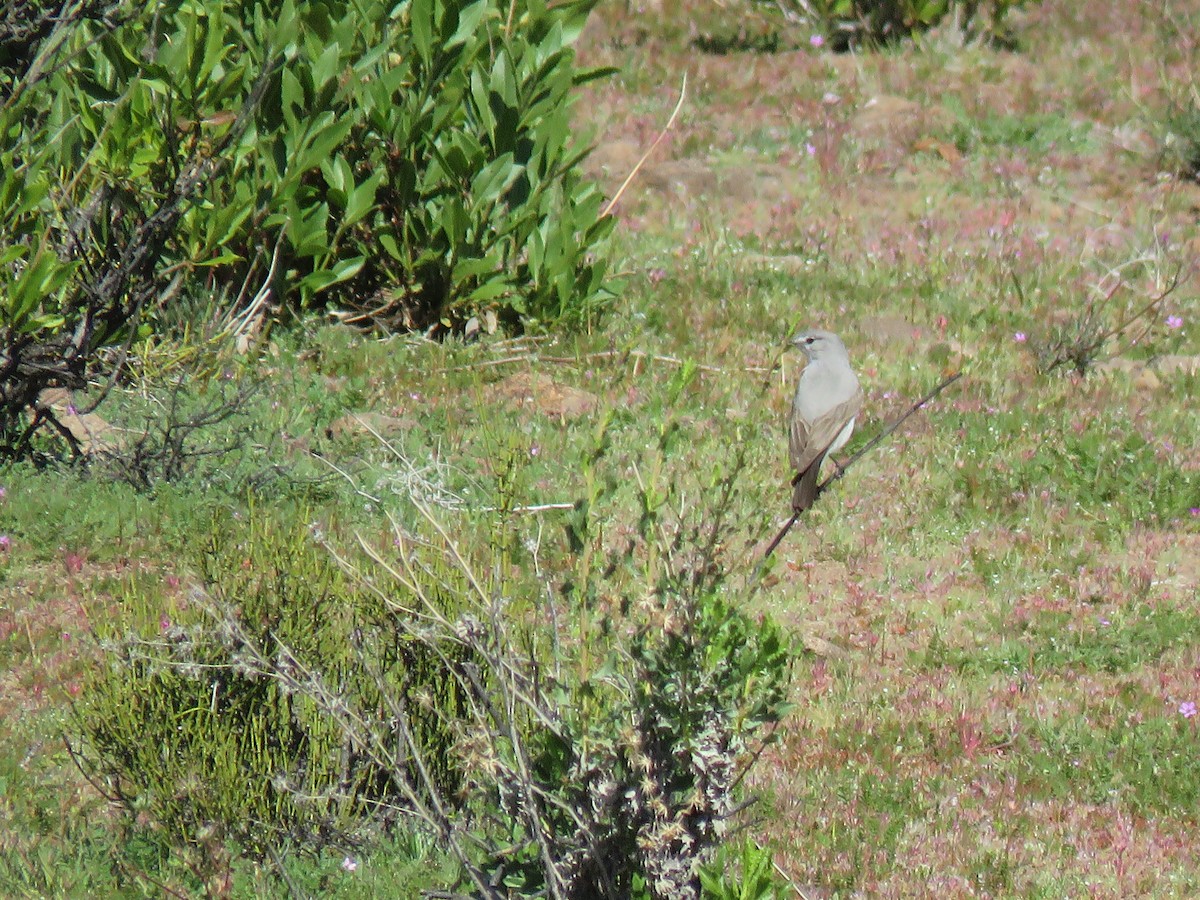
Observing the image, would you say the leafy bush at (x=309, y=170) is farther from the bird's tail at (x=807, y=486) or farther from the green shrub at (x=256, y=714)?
the bird's tail at (x=807, y=486)

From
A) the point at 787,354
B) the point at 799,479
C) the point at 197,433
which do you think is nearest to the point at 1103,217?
the point at 787,354

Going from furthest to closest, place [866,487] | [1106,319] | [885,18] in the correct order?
[885,18], [1106,319], [866,487]

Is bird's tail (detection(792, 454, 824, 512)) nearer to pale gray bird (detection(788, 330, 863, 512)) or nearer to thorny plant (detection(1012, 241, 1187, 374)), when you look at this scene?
pale gray bird (detection(788, 330, 863, 512))

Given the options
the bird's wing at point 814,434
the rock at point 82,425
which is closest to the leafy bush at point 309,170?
the rock at point 82,425

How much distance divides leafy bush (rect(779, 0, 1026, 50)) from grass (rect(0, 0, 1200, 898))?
8.98 ft

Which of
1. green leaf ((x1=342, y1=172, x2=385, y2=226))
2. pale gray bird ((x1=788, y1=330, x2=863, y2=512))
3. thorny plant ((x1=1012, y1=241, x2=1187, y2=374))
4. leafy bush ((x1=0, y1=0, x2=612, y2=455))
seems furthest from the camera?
thorny plant ((x1=1012, y1=241, x2=1187, y2=374))

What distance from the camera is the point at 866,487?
9.48m

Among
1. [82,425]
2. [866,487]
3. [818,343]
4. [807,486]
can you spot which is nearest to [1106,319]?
[866,487]

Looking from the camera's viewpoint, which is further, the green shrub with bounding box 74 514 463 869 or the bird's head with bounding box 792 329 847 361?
the bird's head with bounding box 792 329 847 361

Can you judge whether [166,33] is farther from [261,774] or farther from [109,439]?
[261,774]

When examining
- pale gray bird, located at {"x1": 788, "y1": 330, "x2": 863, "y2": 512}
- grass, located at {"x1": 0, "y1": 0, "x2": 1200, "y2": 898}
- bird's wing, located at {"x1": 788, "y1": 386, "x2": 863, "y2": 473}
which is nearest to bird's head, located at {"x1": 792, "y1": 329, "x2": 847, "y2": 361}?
pale gray bird, located at {"x1": 788, "y1": 330, "x2": 863, "y2": 512}

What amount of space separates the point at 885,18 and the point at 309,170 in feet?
37.1

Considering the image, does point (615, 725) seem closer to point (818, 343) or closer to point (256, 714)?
point (256, 714)

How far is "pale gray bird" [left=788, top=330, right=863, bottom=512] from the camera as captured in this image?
7926 mm
